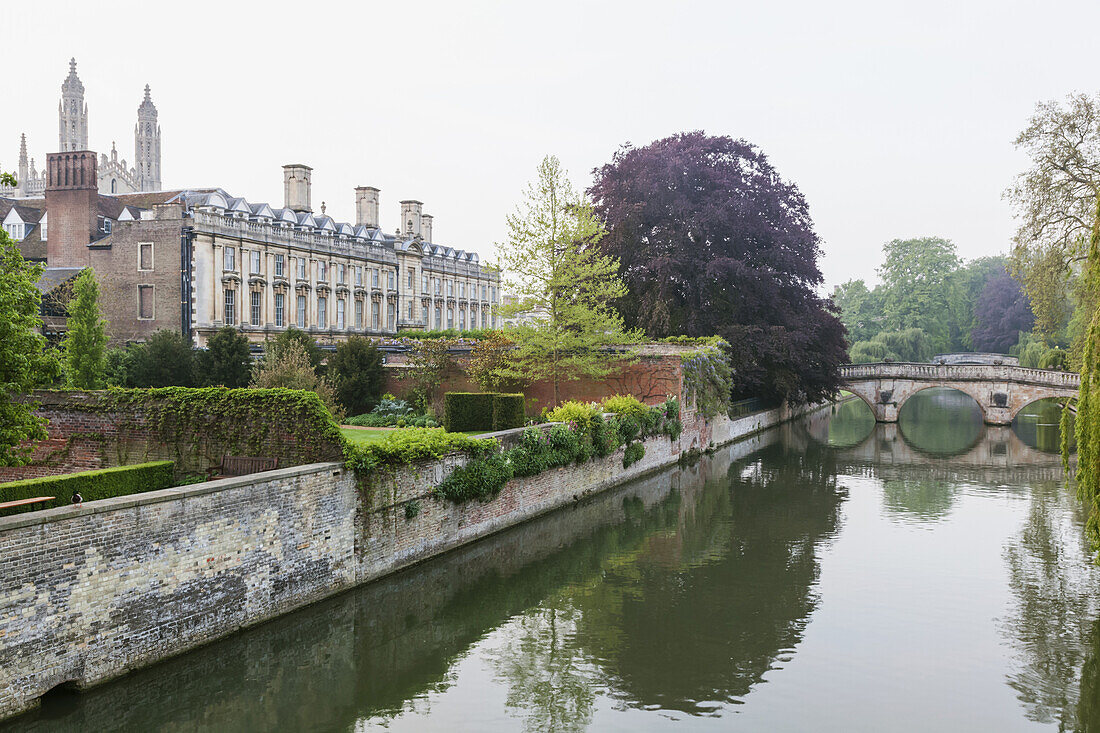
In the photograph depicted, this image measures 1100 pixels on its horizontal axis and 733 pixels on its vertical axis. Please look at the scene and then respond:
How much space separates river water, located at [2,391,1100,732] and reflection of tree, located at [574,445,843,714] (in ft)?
0.16

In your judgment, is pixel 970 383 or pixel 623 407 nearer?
pixel 623 407

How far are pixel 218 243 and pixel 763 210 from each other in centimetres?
2477

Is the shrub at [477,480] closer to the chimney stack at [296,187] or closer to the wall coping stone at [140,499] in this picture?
the wall coping stone at [140,499]

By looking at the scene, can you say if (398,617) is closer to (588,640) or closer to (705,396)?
(588,640)

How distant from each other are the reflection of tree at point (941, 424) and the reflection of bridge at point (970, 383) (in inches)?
51.9

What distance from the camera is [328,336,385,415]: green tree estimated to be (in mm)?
28553

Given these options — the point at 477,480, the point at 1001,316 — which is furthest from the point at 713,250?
the point at 1001,316

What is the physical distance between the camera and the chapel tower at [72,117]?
3024 inches

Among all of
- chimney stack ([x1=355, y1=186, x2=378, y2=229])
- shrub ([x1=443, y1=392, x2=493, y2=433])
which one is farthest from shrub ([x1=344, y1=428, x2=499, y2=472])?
chimney stack ([x1=355, y1=186, x2=378, y2=229])

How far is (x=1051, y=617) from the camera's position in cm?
1281

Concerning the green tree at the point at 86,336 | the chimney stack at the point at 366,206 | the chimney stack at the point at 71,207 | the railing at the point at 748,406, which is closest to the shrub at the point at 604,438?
Answer: the railing at the point at 748,406

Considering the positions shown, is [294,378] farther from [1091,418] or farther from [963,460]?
[963,460]

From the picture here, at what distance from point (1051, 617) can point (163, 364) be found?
82.7 ft

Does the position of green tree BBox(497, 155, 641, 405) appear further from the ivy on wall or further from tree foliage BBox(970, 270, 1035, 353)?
tree foliage BBox(970, 270, 1035, 353)
